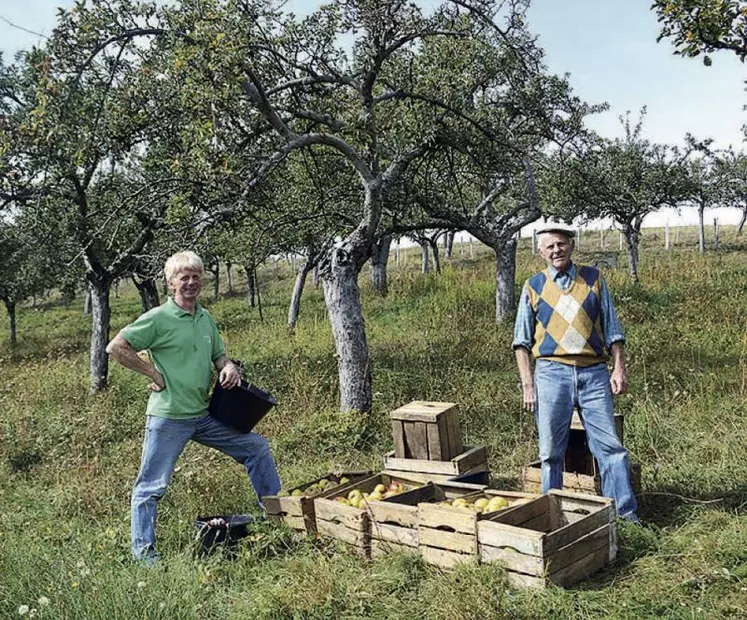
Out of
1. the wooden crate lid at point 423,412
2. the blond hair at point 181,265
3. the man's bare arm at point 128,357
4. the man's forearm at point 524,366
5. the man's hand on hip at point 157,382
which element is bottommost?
the wooden crate lid at point 423,412

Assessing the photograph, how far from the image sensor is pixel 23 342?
24859 millimetres

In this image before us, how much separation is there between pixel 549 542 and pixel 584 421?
1257 mm

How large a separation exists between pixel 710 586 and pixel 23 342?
2577 centimetres

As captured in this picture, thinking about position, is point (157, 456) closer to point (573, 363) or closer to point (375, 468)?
point (375, 468)

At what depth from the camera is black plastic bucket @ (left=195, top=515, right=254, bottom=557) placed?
14.9 feet

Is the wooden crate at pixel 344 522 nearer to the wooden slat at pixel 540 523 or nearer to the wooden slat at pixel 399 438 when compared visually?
the wooden slat at pixel 399 438

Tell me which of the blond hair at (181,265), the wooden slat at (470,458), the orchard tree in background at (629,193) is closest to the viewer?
the blond hair at (181,265)

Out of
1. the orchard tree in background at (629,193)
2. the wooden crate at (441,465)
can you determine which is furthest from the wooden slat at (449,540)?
the orchard tree in background at (629,193)

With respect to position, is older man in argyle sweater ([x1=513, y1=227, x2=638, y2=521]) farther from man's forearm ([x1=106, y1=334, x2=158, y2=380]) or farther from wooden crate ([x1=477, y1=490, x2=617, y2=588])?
man's forearm ([x1=106, y1=334, x2=158, y2=380])

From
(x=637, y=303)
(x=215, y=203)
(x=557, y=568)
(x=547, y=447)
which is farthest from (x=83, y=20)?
(x=637, y=303)

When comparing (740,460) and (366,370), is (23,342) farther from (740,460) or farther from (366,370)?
(740,460)

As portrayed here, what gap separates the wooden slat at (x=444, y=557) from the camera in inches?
148

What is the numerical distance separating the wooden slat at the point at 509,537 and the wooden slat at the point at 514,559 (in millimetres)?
20

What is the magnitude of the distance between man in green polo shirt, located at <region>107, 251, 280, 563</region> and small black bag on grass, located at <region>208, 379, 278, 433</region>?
0.21ft
